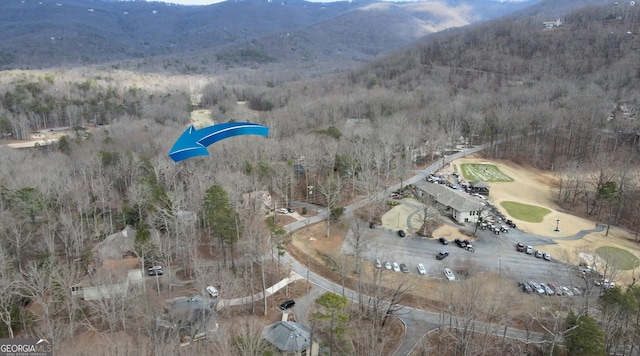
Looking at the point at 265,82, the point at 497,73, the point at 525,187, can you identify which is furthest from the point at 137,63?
the point at 525,187

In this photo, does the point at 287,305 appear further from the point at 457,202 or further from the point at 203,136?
the point at 457,202

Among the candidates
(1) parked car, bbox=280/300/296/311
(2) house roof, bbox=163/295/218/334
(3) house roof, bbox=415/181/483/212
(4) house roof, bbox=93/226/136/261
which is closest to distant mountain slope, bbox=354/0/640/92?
(3) house roof, bbox=415/181/483/212

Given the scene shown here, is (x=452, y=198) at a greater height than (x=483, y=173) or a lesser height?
lesser

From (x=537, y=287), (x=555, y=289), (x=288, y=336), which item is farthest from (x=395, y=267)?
(x=288, y=336)

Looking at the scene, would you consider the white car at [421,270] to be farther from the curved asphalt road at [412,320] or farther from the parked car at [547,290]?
the parked car at [547,290]

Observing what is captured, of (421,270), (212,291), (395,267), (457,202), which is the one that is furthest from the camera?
(457,202)

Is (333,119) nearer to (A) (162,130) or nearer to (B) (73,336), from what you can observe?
(A) (162,130)

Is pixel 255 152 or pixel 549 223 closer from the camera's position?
pixel 549 223
